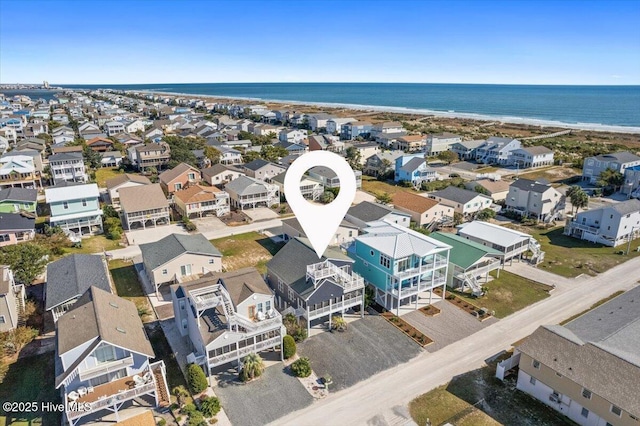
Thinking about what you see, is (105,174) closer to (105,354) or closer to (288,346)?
(105,354)

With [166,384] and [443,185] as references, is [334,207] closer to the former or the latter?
[166,384]

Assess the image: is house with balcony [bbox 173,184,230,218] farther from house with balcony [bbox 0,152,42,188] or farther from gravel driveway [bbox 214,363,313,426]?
gravel driveway [bbox 214,363,313,426]

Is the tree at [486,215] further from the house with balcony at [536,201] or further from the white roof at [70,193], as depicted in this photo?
the white roof at [70,193]

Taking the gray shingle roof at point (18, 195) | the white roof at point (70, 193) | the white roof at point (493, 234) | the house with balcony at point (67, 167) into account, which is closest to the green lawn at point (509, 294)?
the white roof at point (493, 234)

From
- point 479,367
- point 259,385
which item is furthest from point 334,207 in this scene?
point 479,367

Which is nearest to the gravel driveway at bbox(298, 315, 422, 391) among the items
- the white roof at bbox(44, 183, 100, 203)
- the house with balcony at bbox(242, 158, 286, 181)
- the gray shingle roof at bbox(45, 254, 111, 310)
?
the gray shingle roof at bbox(45, 254, 111, 310)
